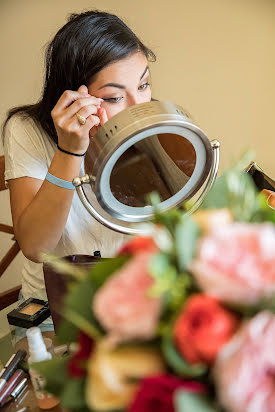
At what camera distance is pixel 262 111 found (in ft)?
5.65

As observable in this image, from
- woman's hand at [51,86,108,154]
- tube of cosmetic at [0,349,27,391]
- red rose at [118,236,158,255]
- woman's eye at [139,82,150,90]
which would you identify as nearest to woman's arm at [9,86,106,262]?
woman's hand at [51,86,108,154]

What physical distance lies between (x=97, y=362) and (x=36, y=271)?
829 millimetres

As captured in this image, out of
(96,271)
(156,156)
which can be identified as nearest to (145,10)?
(156,156)

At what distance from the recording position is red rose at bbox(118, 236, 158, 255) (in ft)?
1.18

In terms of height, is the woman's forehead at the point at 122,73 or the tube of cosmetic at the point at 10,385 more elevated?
the woman's forehead at the point at 122,73

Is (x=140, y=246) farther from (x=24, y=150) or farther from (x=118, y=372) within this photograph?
(x=24, y=150)

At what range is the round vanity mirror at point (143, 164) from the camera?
1.89ft

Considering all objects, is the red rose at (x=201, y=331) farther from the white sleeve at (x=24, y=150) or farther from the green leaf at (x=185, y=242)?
the white sleeve at (x=24, y=150)

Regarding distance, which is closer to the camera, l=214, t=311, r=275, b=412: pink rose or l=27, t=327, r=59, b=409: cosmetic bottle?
l=214, t=311, r=275, b=412: pink rose

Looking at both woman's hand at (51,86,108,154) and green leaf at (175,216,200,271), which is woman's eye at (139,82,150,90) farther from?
green leaf at (175,216,200,271)

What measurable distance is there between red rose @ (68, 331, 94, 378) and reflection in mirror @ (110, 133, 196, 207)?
288mm

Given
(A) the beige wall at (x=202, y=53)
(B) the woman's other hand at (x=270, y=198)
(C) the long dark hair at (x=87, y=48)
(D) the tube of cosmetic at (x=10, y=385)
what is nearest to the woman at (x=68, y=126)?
(C) the long dark hair at (x=87, y=48)

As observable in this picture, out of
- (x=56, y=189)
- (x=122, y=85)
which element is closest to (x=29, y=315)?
(x=56, y=189)

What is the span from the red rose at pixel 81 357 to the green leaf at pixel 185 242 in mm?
101
